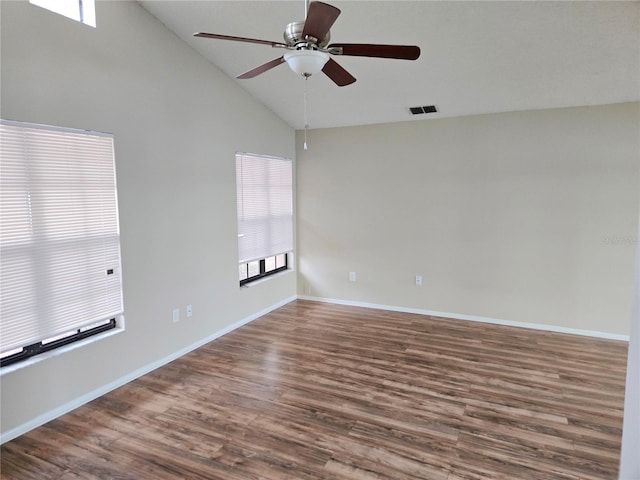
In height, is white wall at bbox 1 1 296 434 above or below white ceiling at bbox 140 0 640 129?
below

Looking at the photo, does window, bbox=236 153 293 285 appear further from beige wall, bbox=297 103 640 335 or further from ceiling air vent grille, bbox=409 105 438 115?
ceiling air vent grille, bbox=409 105 438 115

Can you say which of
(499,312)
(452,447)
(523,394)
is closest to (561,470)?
(452,447)

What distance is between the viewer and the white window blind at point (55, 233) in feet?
8.02

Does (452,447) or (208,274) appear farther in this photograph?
(208,274)

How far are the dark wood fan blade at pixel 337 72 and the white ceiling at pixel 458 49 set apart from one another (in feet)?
3.00

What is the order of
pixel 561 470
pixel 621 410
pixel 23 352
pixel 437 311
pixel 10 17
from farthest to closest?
pixel 437 311
pixel 621 410
pixel 23 352
pixel 10 17
pixel 561 470

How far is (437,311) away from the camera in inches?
197

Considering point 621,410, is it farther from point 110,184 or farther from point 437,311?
point 110,184

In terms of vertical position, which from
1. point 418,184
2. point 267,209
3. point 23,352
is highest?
point 418,184

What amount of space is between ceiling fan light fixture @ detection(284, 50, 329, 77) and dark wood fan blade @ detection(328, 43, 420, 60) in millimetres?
87

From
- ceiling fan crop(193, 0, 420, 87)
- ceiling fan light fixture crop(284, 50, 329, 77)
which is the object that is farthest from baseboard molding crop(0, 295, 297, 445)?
ceiling fan light fixture crop(284, 50, 329, 77)

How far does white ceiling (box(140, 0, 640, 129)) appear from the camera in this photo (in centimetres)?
287

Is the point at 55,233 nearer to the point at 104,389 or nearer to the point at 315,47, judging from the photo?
the point at 104,389

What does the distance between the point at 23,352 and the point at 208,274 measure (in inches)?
69.3
